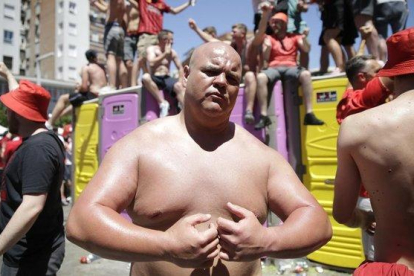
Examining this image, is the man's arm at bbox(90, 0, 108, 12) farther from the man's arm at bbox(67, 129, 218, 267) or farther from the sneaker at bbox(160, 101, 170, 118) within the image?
the man's arm at bbox(67, 129, 218, 267)

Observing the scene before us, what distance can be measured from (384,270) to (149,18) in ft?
18.3

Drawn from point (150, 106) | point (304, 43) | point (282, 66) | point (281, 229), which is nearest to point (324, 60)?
point (304, 43)

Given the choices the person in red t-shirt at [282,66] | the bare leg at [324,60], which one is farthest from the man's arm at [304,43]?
the bare leg at [324,60]

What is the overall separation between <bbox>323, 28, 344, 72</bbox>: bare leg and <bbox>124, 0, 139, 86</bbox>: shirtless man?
3.06 meters

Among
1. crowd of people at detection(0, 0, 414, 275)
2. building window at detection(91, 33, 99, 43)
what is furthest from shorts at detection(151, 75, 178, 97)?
building window at detection(91, 33, 99, 43)

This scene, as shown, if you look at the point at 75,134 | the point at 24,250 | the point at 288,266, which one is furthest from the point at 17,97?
the point at 75,134

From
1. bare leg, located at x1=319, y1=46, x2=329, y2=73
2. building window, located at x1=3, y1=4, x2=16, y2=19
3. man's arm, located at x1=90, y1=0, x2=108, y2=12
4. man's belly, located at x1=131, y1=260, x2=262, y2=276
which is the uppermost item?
building window, located at x1=3, y1=4, x2=16, y2=19

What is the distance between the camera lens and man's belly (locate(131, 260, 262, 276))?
1.21 meters

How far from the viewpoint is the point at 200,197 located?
1233mm

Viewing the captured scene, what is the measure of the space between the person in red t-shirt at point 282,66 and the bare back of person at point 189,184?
117 inches

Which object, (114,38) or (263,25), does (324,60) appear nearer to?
(263,25)

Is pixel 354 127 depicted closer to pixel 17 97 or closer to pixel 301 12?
A: pixel 17 97

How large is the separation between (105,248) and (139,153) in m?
0.34

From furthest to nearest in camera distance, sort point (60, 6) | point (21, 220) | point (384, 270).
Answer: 1. point (60, 6)
2. point (21, 220)
3. point (384, 270)
